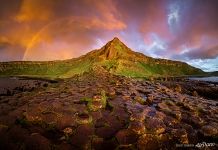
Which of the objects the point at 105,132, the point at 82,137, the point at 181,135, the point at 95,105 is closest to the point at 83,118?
the point at 105,132

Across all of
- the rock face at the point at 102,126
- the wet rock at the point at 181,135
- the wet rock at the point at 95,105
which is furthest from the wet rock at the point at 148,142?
the wet rock at the point at 95,105

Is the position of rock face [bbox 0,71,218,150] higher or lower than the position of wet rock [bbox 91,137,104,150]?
higher

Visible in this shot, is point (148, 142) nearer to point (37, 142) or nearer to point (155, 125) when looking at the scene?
point (155, 125)

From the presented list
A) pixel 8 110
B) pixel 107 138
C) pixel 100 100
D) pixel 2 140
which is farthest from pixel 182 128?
pixel 8 110

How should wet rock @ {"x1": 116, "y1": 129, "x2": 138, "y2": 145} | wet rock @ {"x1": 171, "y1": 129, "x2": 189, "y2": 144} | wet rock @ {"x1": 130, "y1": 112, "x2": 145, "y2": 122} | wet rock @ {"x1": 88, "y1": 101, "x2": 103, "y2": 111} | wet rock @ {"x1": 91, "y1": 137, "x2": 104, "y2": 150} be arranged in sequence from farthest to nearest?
wet rock @ {"x1": 88, "y1": 101, "x2": 103, "y2": 111} < wet rock @ {"x1": 130, "y1": 112, "x2": 145, "y2": 122} < wet rock @ {"x1": 171, "y1": 129, "x2": 189, "y2": 144} < wet rock @ {"x1": 116, "y1": 129, "x2": 138, "y2": 145} < wet rock @ {"x1": 91, "y1": 137, "x2": 104, "y2": 150}

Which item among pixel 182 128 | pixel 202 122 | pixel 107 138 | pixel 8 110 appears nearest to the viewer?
pixel 107 138

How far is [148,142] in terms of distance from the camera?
A: 8211 mm

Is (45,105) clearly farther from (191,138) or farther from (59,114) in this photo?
(191,138)

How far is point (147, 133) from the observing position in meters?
8.82

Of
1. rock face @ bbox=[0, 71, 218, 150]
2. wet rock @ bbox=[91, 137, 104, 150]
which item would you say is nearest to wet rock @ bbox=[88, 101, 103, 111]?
rock face @ bbox=[0, 71, 218, 150]

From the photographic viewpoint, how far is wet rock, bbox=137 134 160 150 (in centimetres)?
791

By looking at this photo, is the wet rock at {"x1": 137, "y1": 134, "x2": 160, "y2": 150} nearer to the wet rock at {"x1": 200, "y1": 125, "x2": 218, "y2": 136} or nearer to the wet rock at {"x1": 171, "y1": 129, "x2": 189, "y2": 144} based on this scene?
the wet rock at {"x1": 171, "y1": 129, "x2": 189, "y2": 144}

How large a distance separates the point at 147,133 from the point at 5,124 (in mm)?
6799

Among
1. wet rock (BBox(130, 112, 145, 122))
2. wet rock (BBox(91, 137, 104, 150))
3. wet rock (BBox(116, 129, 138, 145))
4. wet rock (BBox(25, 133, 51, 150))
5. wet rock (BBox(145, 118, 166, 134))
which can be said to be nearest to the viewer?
wet rock (BBox(25, 133, 51, 150))
